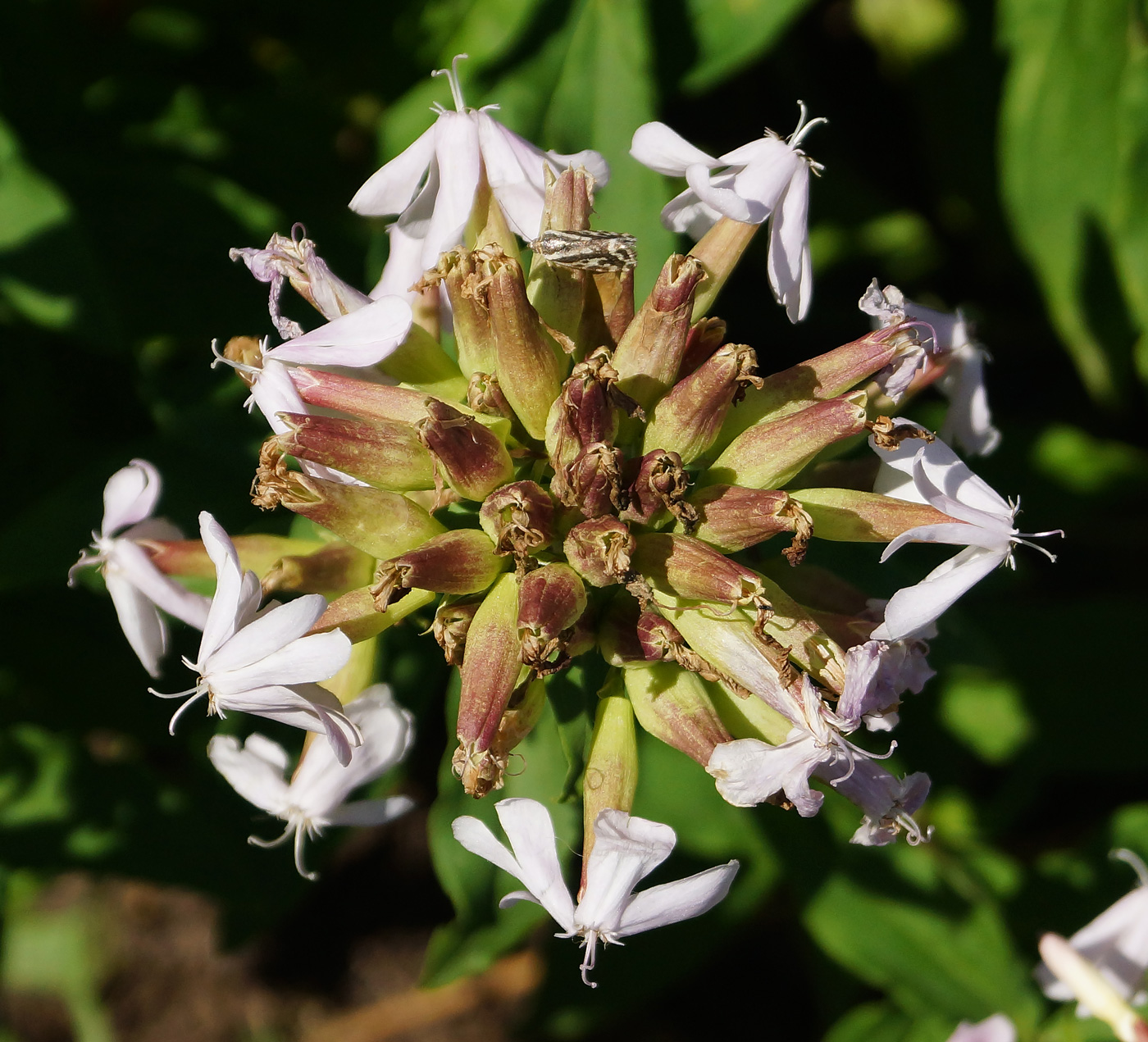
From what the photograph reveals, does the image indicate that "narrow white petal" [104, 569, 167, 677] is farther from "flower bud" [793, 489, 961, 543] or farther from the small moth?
"flower bud" [793, 489, 961, 543]

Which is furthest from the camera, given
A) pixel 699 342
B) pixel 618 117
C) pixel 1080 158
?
pixel 1080 158

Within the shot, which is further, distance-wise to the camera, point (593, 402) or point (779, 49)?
point (779, 49)

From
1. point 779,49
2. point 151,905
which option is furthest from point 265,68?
point 151,905

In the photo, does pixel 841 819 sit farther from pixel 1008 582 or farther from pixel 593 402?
pixel 593 402

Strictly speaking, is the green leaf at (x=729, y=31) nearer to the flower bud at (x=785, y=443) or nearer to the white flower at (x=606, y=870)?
the flower bud at (x=785, y=443)

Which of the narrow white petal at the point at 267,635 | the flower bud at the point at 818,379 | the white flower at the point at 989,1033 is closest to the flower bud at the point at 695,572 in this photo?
the flower bud at the point at 818,379

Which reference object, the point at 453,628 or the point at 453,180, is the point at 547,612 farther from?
the point at 453,180

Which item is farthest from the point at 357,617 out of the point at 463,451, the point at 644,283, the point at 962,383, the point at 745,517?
the point at 962,383
